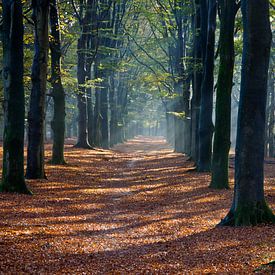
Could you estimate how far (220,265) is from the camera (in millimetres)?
6609

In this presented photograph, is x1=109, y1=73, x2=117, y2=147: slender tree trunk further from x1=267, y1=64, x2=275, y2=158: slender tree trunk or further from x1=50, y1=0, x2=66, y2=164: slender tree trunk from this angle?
x1=50, y1=0, x2=66, y2=164: slender tree trunk

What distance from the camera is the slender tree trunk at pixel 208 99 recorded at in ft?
63.6

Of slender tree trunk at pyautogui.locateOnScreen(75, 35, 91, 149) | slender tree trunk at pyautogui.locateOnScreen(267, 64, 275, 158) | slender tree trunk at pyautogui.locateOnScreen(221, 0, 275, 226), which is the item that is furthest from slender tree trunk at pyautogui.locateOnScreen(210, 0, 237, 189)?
slender tree trunk at pyautogui.locateOnScreen(267, 64, 275, 158)

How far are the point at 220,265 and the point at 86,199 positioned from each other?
8044 mm

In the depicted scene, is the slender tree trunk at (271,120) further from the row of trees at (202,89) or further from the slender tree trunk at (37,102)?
the slender tree trunk at (37,102)

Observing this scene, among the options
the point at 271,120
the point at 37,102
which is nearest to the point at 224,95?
the point at 37,102

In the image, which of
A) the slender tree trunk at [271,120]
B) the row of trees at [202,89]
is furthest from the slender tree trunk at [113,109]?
the slender tree trunk at [271,120]

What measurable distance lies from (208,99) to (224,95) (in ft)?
12.7

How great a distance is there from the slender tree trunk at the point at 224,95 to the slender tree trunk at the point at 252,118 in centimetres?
598

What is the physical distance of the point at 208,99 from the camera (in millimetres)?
19984

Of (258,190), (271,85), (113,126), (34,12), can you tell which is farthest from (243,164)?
(113,126)

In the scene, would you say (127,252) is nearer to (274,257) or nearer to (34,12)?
(274,257)

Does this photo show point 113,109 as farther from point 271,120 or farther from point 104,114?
point 271,120

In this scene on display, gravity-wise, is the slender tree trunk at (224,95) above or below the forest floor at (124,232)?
above
